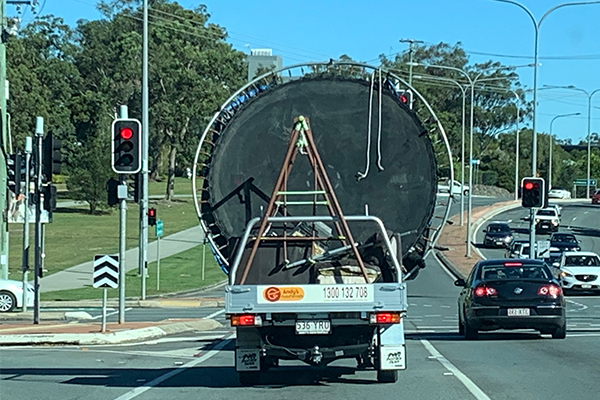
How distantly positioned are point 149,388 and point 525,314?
8.71 metres

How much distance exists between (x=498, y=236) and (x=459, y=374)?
52.2 meters

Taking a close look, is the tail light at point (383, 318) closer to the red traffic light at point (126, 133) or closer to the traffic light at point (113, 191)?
the red traffic light at point (126, 133)

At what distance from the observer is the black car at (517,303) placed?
19.0 meters

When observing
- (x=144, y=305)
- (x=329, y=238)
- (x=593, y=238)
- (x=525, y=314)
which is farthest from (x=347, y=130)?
(x=593, y=238)

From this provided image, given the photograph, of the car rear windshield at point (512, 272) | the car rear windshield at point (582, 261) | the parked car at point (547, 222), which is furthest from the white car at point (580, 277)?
the parked car at point (547, 222)

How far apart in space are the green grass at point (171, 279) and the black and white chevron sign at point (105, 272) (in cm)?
1617

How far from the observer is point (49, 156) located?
24359 millimetres

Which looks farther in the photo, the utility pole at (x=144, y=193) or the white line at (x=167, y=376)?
the utility pole at (x=144, y=193)

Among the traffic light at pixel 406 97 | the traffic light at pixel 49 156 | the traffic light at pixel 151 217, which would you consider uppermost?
the traffic light at pixel 406 97

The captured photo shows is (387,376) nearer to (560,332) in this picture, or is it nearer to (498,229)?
(560,332)

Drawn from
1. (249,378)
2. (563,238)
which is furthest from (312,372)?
(563,238)

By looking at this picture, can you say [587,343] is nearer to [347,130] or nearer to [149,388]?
[347,130]

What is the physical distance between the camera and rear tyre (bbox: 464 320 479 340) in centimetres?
1970

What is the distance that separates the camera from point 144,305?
33.9 metres
